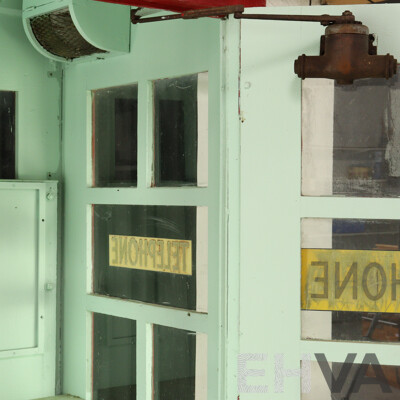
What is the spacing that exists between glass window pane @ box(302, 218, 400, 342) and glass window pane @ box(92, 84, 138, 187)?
2.71 feet

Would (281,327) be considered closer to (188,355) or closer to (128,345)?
(188,355)

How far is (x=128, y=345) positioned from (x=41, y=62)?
3.85ft

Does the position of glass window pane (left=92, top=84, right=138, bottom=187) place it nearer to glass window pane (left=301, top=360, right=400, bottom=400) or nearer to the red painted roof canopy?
the red painted roof canopy

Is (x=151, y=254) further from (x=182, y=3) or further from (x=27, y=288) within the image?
(x=182, y=3)

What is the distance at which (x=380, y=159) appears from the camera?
83.4 inches

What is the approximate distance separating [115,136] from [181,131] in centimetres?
37

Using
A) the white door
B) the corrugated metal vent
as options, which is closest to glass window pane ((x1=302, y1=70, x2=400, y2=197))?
the corrugated metal vent

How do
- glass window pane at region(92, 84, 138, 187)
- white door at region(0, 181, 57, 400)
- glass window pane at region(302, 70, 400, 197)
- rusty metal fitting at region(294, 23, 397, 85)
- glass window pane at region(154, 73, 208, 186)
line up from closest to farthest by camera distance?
1. rusty metal fitting at region(294, 23, 397, 85)
2. glass window pane at region(302, 70, 400, 197)
3. glass window pane at region(154, 73, 208, 186)
4. glass window pane at region(92, 84, 138, 187)
5. white door at region(0, 181, 57, 400)

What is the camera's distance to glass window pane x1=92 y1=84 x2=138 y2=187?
2.71 metres

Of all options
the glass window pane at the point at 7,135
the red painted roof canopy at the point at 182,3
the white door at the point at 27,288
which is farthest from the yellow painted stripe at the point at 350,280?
the glass window pane at the point at 7,135

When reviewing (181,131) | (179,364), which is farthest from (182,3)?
(179,364)

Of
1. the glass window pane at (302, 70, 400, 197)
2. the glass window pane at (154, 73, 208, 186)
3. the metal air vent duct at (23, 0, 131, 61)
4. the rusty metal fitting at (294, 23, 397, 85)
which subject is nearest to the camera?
the rusty metal fitting at (294, 23, 397, 85)

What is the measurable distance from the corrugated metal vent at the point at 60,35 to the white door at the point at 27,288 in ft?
1.71

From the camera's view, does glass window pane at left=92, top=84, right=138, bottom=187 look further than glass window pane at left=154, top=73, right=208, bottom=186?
Yes
